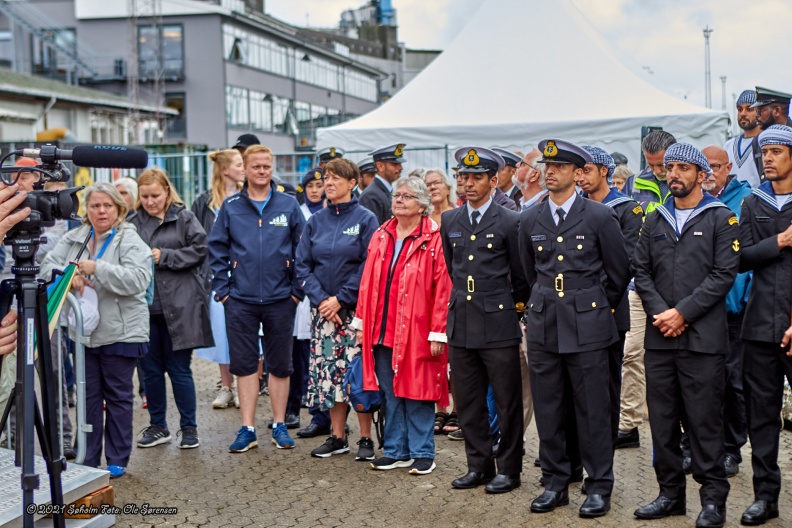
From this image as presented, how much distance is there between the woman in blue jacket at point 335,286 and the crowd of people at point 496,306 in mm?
17

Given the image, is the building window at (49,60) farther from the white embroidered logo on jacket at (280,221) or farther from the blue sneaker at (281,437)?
the blue sneaker at (281,437)

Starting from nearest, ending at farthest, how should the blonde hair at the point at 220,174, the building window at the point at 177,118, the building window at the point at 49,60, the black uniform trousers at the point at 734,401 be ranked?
the black uniform trousers at the point at 734,401 < the blonde hair at the point at 220,174 < the building window at the point at 49,60 < the building window at the point at 177,118

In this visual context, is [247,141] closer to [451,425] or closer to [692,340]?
[451,425]

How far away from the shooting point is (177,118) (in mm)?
45000

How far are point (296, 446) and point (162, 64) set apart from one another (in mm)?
40925

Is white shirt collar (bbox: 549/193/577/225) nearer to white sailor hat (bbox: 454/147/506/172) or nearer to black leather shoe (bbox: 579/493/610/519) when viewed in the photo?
white sailor hat (bbox: 454/147/506/172)

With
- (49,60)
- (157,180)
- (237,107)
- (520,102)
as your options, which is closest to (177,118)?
(237,107)

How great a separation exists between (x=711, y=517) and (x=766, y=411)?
71 centimetres

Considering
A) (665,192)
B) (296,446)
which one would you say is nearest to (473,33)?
(665,192)

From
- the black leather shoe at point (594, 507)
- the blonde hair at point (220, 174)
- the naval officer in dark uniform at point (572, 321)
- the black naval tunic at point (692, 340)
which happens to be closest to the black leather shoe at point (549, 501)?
the naval officer in dark uniform at point (572, 321)

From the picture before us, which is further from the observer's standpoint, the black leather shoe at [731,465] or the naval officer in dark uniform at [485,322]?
the black leather shoe at [731,465]

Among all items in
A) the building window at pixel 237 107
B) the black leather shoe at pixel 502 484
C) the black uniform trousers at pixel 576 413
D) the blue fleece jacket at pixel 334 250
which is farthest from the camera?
the building window at pixel 237 107

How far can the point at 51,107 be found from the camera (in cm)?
2908

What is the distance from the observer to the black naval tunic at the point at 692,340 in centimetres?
478
